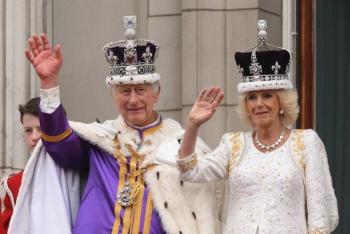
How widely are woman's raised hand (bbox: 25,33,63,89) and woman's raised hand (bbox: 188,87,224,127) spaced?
0.85m

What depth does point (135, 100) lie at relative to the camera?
431 inches

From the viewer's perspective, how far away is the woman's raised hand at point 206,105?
10438 millimetres

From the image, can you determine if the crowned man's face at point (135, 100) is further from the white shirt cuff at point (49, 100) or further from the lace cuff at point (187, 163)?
the lace cuff at point (187, 163)

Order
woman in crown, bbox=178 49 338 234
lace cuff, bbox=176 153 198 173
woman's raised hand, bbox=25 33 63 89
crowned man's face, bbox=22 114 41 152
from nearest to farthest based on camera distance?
woman in crown, bbox=178 49 338 234 < lace cuff, bbox=176 153 198 173 < woman's raised hand, bbox=25 33 63 89 < crowned man's face, bbox=22 114 41 152

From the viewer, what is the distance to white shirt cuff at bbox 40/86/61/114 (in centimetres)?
1088

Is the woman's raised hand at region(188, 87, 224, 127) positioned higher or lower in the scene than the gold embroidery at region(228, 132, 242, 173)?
higher

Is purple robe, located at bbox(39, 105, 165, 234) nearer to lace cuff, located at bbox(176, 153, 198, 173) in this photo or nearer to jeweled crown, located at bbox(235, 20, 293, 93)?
lace cuff, located at bbox(176, 153, 198, 173)

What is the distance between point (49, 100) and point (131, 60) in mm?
510

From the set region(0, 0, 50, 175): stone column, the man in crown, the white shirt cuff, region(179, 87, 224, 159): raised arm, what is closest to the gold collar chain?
the man in crown

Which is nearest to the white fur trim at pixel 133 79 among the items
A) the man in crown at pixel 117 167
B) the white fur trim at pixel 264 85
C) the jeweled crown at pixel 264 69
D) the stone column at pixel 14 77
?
the man in crown at pixel 117 167

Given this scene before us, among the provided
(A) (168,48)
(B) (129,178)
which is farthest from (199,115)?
(A) (168,48)

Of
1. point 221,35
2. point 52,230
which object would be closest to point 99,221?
point 52,230

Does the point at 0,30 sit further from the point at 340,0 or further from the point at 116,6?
the point at 340,0

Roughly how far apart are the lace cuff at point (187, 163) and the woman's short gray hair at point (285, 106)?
364mm
